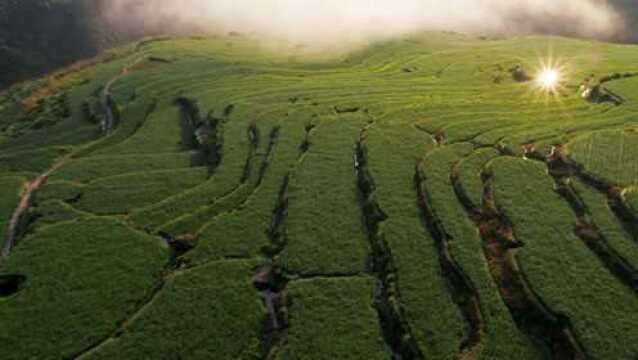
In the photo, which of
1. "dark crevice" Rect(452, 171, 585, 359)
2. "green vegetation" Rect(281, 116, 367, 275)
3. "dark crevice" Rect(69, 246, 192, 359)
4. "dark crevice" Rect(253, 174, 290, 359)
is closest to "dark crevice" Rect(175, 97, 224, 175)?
"green vegetation" Rect(281, 116, 367, 275)

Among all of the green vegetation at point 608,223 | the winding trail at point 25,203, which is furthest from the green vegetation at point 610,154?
the winding trail at point 25,203

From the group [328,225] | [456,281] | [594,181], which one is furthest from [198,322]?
[594,181]

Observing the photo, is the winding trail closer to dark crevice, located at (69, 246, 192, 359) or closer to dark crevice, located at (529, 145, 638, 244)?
dark crevice, located at (69, 246, 192, 359)

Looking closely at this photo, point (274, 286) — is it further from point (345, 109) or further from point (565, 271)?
point (345, 109)

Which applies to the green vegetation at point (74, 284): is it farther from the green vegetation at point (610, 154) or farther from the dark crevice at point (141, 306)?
the green vegetation at point (610, 154)

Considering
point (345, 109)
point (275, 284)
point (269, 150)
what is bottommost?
point (275, 284)

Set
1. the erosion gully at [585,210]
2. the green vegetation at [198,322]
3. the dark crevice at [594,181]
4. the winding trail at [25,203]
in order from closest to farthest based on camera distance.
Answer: the green vegetation at [198,322]
the erosion gully at [585,210]
the dark crevice at [594,181]
the winding trail at [25,203]

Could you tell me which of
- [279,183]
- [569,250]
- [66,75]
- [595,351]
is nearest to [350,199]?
[279,183]
